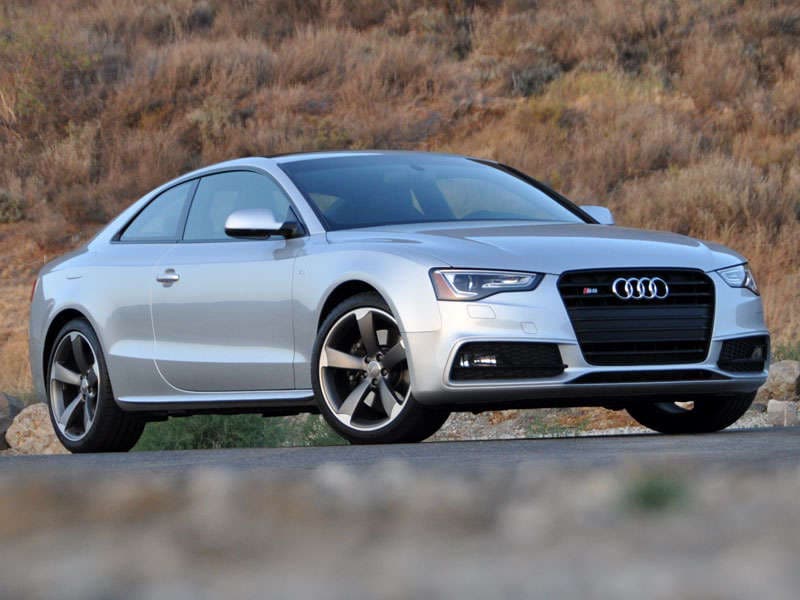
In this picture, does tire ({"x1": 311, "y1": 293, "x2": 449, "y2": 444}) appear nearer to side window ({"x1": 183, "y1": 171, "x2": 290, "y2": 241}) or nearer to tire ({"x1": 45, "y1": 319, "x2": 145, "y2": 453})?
side window ({"x1": 183, "y1": 171, "x2": 290, "y2": 241})

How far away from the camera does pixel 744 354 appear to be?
7.49 m

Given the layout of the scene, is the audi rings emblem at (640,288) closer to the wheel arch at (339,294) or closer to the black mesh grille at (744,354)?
the black mesh grille at (744,354)

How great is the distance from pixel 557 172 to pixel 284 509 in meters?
19.6

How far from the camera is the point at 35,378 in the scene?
9.41m

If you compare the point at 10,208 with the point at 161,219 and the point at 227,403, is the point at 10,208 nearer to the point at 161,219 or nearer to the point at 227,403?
the point at 161,219

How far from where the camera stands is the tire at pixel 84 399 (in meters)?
8.77

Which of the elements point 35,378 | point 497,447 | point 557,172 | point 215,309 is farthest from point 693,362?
point 557,172

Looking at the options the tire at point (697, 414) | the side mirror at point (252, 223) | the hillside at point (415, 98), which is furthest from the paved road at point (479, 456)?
the hillside at point (415, 98)

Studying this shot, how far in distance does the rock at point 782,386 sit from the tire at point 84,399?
5057 mm

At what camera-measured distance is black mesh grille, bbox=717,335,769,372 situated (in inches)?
290

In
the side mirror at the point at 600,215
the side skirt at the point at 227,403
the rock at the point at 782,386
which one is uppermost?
the side mirror at the point at 600,215

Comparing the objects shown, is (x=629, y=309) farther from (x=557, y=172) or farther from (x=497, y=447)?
(x=557, y=172)

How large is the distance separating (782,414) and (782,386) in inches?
62.0

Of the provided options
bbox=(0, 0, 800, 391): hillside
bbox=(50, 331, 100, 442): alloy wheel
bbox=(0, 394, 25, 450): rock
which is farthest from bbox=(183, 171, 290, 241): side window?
bbox=(0, 0, 800, 391): hillside
